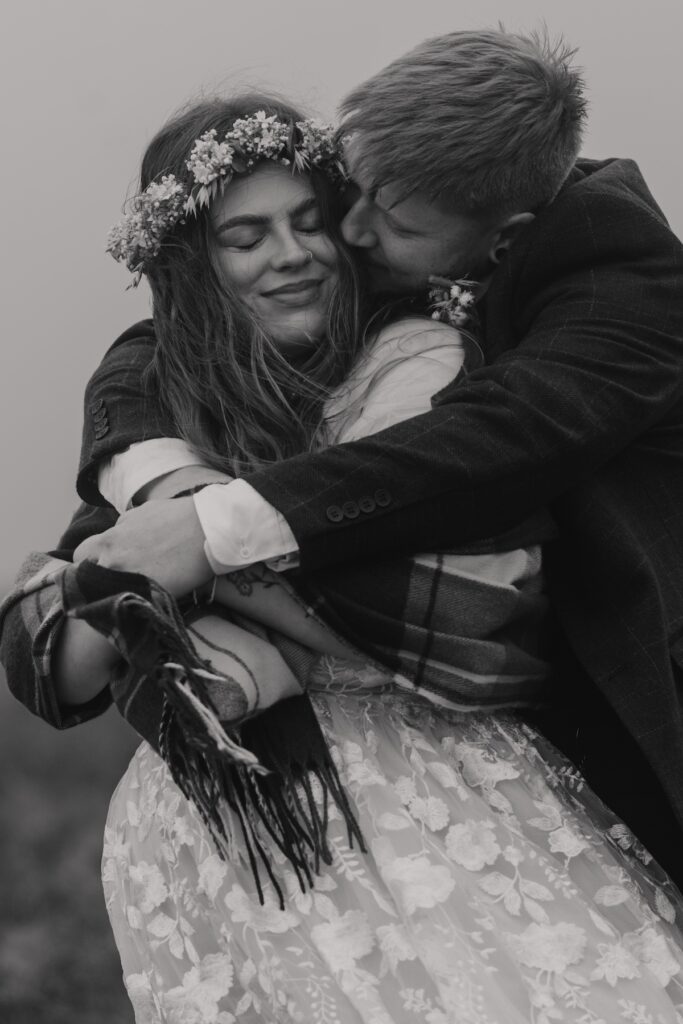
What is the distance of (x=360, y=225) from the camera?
2.19 metres

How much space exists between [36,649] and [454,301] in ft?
2.83

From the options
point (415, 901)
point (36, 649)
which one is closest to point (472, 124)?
point (36, 649)

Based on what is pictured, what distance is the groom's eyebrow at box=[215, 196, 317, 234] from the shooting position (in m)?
2.22

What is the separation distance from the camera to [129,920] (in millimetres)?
2021

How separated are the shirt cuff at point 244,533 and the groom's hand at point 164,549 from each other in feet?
0.06

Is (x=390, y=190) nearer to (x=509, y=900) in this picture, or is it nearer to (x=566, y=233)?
(x=566, y=233)

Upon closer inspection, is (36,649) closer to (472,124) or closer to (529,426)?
(529,426)

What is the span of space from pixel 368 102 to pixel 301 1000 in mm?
1345

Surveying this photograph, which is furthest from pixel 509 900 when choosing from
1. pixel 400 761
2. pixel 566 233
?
pixel 566 233

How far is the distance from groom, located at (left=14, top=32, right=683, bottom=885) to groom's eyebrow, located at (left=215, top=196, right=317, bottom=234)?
99 mm

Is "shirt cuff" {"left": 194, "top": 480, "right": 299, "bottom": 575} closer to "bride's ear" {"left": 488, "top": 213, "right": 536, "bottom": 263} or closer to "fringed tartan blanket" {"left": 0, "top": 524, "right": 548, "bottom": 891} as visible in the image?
"fringed tartan blanket" {"left": 0, "top": 524, "right": 548, "bottom": 891}

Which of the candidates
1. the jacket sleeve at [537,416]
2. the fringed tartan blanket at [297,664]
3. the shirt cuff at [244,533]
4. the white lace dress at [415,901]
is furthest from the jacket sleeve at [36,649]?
the jacket sleeve at [537,416]

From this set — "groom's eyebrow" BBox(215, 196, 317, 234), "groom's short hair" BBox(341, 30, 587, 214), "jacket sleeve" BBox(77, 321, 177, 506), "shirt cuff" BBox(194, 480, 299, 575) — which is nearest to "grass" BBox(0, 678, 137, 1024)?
"jacket sleeve" BBox(77, 321, 177, 506)

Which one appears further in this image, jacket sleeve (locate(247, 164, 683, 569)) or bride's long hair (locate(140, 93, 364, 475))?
bride's long hair (locate(140, 93, 364, 475))
